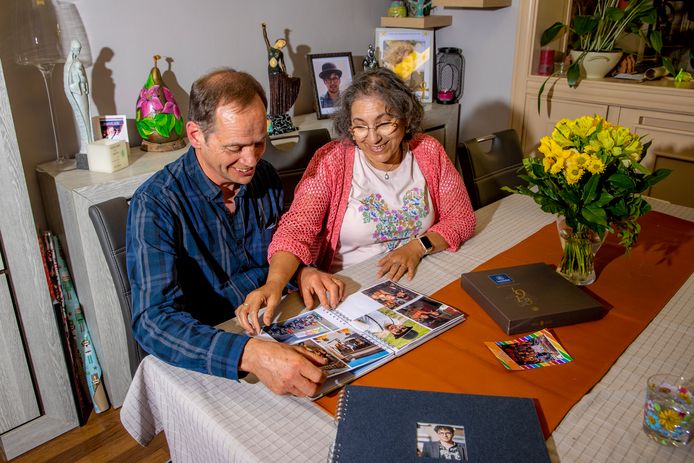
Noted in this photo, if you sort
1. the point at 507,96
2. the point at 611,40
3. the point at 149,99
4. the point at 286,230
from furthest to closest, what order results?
1. the point at 507,96
2. the point at 611,40
3. the point at 149,99
4. the point at 286,230

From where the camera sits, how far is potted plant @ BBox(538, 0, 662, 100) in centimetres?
271

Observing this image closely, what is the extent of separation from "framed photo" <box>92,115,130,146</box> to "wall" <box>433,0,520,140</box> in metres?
2.14

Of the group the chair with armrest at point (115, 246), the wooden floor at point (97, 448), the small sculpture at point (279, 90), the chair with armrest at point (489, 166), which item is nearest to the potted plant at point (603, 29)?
the chair with armrest at point (489, 166)

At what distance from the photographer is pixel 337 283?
4.51ft

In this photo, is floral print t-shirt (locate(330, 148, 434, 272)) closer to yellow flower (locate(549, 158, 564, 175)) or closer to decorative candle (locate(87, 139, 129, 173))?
yellow flower (locate(549, 158, 564, 175))

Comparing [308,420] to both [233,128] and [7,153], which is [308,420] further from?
[7,153]

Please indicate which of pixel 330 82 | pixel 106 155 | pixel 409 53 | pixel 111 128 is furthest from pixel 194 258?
pixel 409 53

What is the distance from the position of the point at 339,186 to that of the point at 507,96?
6.37ft

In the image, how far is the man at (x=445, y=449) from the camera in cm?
87

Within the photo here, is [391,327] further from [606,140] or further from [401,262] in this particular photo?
[606,140]

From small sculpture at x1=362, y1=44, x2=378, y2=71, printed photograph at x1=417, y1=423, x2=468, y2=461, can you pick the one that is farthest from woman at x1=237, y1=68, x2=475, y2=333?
small sculpture at x1=362, y1=44, x2=378, y2=71

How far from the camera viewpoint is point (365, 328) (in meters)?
1.23

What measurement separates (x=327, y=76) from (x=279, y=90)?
18.9 inches

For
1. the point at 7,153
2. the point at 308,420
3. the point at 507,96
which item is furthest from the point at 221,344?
the point at 507,96
